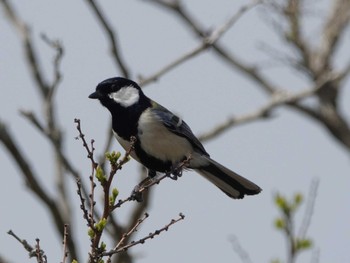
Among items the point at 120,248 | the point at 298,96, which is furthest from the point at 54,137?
the point at 120,248

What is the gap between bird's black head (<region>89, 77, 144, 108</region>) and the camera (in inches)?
216

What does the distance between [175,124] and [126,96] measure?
35cm

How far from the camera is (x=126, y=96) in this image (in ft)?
18.2

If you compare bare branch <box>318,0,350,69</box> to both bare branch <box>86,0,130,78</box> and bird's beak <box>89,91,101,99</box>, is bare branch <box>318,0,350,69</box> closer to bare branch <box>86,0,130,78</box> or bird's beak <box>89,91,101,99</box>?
bare branch <box>86,0,130,78</box>

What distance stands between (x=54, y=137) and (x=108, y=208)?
3456 mm

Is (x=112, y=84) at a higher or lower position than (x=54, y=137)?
lower

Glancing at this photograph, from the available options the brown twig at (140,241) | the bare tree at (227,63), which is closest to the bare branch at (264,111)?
the bare tree at (227,63)

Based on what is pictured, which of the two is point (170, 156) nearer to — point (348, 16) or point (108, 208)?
point (108, 208)

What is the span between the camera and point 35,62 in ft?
27.0

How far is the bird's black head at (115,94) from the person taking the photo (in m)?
5.48

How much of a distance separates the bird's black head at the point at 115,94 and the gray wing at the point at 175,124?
15cm

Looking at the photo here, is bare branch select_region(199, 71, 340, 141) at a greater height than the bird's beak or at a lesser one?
greater

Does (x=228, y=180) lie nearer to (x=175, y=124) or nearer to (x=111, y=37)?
(x=175, y=124)

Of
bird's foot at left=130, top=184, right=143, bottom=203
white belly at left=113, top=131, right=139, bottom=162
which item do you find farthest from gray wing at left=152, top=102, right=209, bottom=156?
bird's foot at left=130, top=184, right=143, bottom=203
